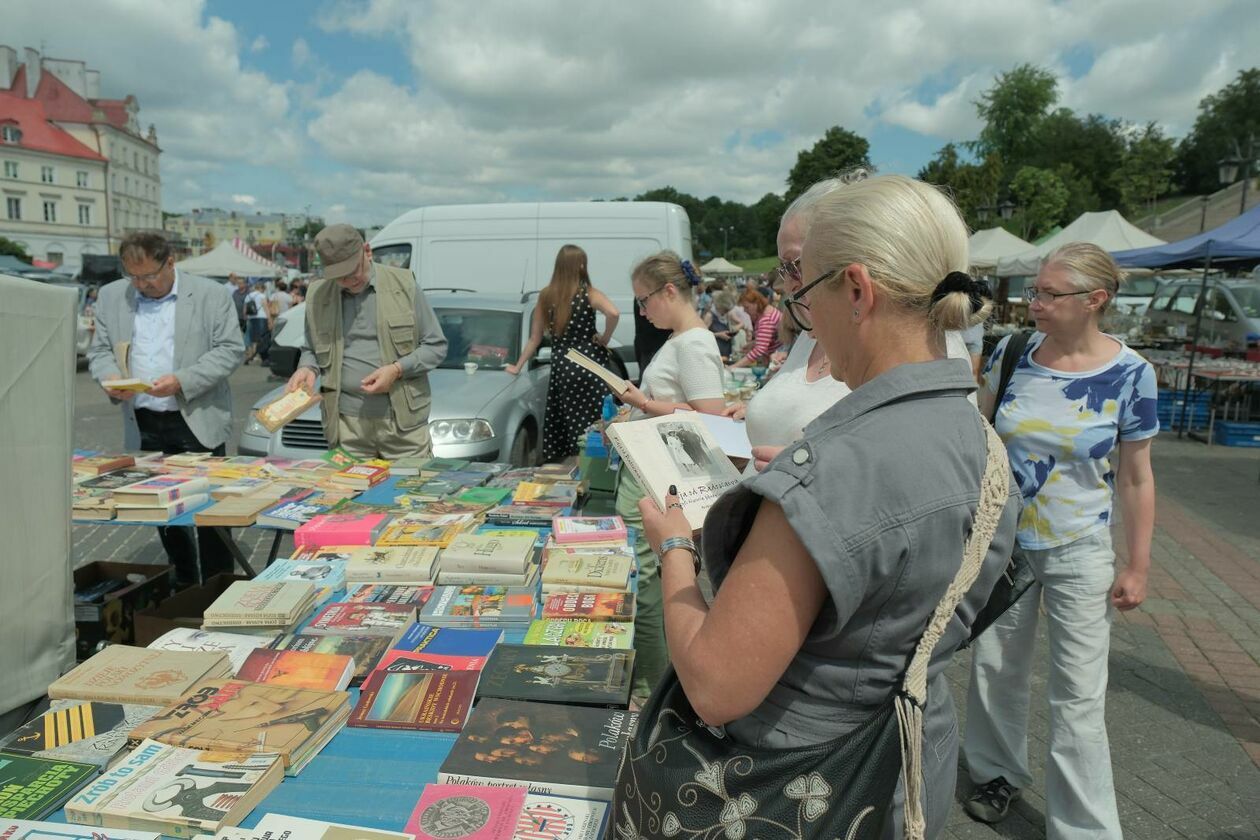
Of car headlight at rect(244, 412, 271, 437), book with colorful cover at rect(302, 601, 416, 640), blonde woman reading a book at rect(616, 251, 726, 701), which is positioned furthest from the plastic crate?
book with colorful cover at rect(302, 601, 416, 640)

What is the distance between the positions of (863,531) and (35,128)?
82127 mm

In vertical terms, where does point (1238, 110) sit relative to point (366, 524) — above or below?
above

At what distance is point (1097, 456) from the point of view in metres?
2.48

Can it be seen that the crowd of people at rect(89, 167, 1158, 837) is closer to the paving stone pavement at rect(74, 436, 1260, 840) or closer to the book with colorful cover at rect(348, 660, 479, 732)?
the paving stone pavement at rect(74, 436, 1260, 840)

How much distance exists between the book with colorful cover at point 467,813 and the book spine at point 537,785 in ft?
0.05

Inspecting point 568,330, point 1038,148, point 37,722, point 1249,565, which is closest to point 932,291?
point 37,722

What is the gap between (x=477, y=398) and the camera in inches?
231

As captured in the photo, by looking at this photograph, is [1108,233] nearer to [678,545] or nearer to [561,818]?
[678,545]

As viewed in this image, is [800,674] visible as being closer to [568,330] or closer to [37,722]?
[37,722]

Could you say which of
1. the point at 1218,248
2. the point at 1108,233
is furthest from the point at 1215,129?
the point at 1218,248

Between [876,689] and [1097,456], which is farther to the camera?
[1097,456]

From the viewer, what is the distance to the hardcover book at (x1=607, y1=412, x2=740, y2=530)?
1.66 meters

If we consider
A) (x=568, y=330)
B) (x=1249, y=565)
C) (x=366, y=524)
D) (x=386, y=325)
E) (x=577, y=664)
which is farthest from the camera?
(x=568, y=330)

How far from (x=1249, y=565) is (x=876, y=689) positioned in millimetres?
6027
